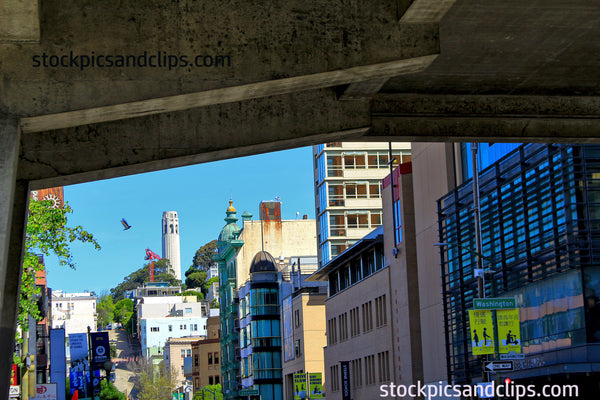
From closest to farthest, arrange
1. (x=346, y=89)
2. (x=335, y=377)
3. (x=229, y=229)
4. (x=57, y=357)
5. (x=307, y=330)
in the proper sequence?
1. (x=346, y=89)
2. (x=57, y=357)
3. (x=335, y=377)
4. (x=307, y=330)
5. (x=229, y=229)

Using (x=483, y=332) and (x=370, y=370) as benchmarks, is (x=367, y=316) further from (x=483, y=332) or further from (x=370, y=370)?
(x=483, y=332)

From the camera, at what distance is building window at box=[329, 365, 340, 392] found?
222 ft

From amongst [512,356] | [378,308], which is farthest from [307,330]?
[512,356]

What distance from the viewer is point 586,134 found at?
54.1 ft

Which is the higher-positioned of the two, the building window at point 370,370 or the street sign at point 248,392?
the building window at point 370,370

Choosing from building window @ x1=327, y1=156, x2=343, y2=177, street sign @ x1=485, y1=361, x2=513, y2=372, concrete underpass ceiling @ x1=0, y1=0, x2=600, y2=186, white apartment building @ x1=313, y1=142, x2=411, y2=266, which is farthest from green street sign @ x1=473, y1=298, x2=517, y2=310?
building window @ x1=327, y1=156, x2=343, y2=177

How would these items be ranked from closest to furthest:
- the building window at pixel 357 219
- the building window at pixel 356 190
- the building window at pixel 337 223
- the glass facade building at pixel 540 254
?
the glass facade building at pixel 540 254
the building window at pixel 337 223
the building window at pixel 356 190
the building window at pixel 357 219

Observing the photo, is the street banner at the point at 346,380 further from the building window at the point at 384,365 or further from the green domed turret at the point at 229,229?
the green domed turret at the point at 229,229

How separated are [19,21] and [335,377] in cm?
6074

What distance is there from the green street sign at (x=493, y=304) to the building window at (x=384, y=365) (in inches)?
1021

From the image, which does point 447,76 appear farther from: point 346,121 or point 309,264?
point 309,264

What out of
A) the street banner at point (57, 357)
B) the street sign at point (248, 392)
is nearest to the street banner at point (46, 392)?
the street banner at point (57, 357)

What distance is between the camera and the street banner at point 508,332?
1161 inches

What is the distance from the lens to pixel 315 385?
70.1 m
